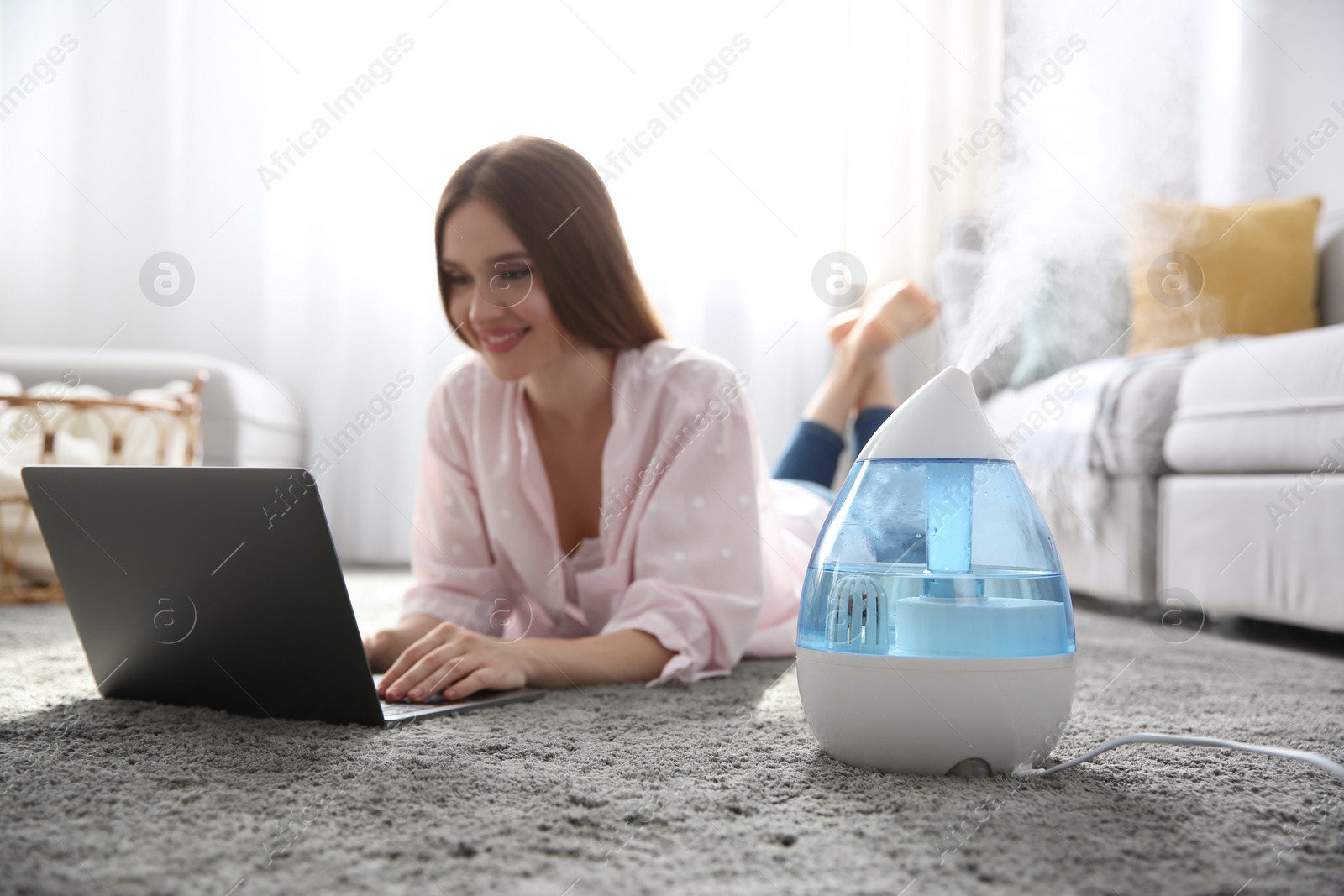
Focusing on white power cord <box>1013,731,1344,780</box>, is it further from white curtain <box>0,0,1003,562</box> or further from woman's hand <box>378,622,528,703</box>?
white curtain <box>0,0,1003,562</box>

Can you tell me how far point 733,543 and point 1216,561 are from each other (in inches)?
33.3

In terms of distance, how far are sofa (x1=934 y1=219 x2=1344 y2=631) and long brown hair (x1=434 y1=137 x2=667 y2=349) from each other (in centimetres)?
91

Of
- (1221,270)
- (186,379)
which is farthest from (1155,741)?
(186,379)

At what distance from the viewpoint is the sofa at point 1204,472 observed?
1.36m

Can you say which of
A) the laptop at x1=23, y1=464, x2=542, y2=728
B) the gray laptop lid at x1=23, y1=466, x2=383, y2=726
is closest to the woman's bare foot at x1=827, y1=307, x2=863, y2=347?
the laptop at x1=23, y1=464, x2=542, y2=728

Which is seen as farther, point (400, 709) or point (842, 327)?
point (842, 327)

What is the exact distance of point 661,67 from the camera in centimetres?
288

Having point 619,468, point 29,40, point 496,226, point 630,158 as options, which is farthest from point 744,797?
point 29,40

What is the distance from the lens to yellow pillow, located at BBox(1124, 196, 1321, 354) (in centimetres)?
216

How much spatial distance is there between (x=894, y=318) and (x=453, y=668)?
1127mm

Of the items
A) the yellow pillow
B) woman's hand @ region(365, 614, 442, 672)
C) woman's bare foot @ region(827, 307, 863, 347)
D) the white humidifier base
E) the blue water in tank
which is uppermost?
the yellow pillow

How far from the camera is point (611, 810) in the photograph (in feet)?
1.97

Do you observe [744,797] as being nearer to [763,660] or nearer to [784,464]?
[763,660]

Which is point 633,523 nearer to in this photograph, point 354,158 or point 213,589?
point 213,589
